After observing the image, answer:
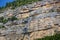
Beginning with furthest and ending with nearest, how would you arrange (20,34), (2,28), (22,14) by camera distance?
(22,14) < (2,28) < (20,34)

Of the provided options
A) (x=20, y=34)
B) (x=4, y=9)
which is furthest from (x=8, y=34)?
(x=4, y=9)

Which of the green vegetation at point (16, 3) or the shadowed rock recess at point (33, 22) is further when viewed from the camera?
the green vegetation at point (16, 3)

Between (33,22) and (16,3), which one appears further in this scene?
(16,3)

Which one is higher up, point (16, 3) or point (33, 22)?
point (33, 22)

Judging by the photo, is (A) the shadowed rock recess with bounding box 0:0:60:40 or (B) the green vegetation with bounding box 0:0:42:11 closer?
(A) the shadowed rock recess with bounding box 0:0:60:40

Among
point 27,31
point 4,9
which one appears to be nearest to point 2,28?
point 27,31

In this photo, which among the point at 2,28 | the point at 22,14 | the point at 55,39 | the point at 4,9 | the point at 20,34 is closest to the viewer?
the point at 55,39

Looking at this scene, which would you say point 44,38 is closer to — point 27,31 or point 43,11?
point 27,31

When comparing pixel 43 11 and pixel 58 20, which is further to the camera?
pixel 43 11
